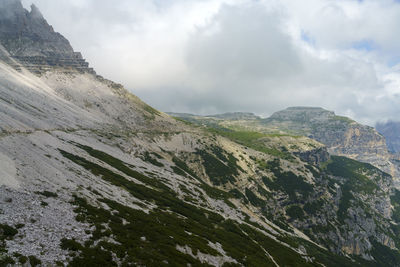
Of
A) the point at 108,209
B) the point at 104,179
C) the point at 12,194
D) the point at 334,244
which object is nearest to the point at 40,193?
the point at 12,194

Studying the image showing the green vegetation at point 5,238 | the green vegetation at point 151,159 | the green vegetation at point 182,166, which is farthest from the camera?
the green vegetation at point 182,166

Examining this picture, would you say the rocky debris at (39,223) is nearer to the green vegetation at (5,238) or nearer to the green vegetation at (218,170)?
the green vegetation at (5,238)

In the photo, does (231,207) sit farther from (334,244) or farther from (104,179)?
(334,244)

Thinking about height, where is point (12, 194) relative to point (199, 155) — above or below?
below

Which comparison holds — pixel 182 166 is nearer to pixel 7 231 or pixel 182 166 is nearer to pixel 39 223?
pixel 39 223

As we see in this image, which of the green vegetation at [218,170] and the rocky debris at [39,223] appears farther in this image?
the green vegetation at [218,170]

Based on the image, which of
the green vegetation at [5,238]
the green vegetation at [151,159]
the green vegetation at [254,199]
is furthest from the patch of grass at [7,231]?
the green vegetation at [254,199]

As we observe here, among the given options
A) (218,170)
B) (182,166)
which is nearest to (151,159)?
(182,166)

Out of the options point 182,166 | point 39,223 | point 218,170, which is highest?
point 218,170

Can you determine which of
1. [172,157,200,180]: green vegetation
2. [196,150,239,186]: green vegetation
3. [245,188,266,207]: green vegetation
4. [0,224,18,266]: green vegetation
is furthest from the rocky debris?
[245,188,266,207]: green vegetation

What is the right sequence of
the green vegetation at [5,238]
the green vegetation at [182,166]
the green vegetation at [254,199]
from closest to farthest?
1. the green vegetation at [5,238]
2. the green vegetation at [182,166]
3. the green vegetation at [254,199]

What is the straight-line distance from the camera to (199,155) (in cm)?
19438

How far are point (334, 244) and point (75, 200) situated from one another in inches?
8259

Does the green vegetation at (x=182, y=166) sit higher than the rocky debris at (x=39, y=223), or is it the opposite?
the green vegetation at (x=182, y=166)
